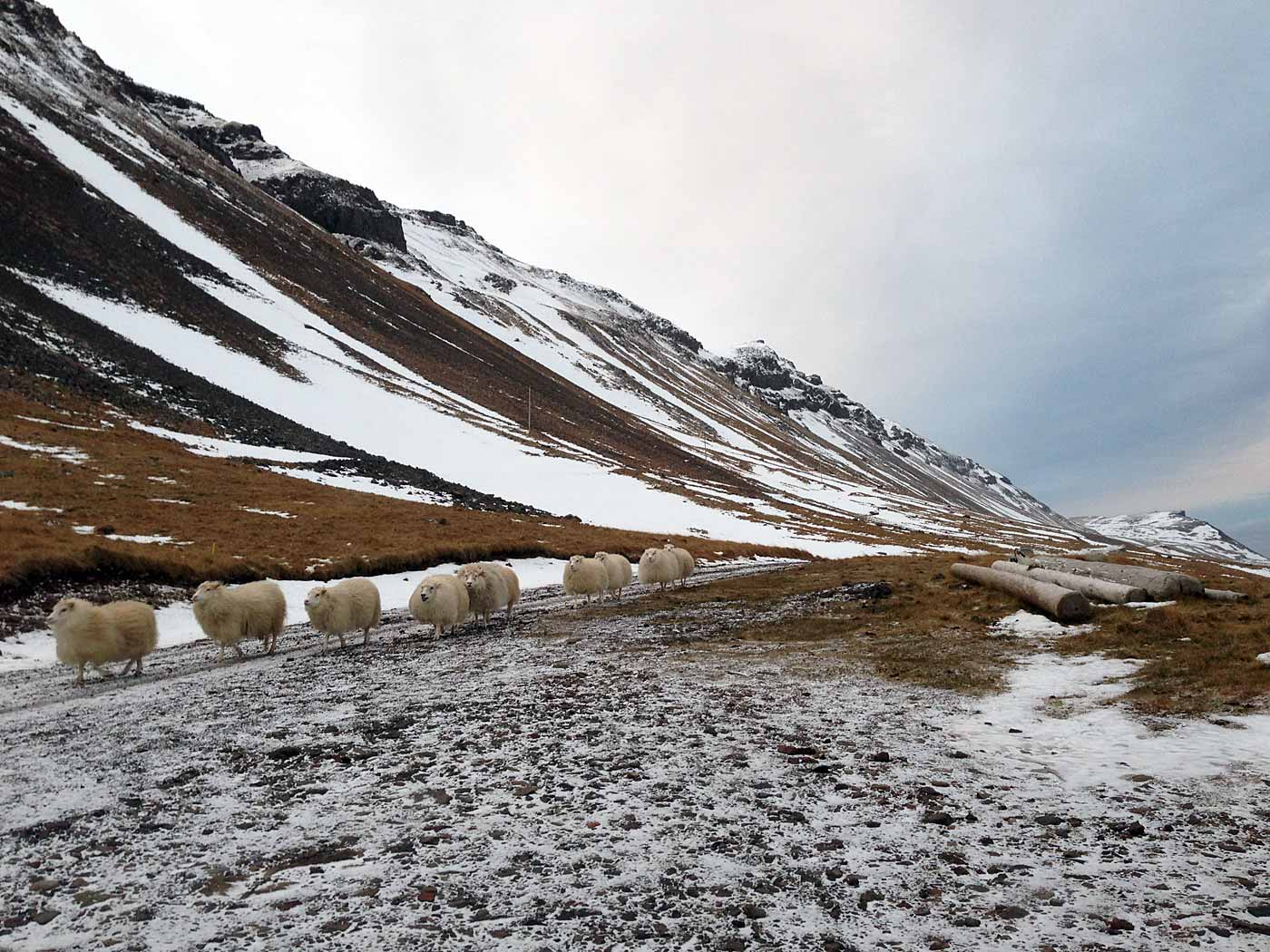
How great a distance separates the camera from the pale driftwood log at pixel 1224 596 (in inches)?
632

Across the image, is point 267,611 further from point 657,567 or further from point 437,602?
point 657,567

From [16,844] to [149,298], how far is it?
2979 inches

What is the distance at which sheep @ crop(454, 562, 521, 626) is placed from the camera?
61.4ft

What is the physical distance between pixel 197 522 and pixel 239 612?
671 inches

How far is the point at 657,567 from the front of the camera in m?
27.8

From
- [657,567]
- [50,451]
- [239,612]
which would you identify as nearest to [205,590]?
[239,612]

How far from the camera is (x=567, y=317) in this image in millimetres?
196625

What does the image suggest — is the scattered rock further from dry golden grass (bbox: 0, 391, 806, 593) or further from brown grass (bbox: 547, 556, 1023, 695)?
dry golden grass (bbox: 0, 391, 806, 593)

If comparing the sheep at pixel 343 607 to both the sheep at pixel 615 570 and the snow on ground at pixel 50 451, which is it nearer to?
the sheep at pixel 615 570

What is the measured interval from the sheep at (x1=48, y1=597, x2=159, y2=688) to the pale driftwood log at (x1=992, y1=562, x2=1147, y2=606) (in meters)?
21.2

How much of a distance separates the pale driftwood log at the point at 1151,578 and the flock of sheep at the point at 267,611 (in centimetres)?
1602

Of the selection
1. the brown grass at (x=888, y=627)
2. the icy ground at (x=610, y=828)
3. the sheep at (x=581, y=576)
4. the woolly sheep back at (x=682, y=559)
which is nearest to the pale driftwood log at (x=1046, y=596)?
the brown grass at (x=888, y=627)

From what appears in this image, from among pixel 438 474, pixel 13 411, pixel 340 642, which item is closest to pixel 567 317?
pixel 438 474

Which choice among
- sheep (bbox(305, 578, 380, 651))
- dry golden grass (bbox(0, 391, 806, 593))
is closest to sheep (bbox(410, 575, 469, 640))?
sheep (bbox(305, 578, 380, 651))
